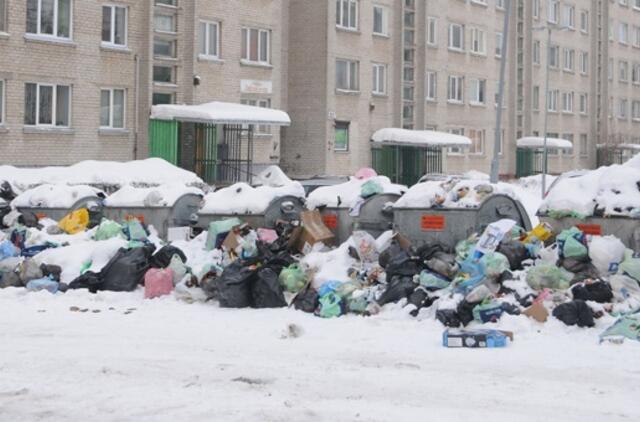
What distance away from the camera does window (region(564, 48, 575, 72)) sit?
57375 millimetres

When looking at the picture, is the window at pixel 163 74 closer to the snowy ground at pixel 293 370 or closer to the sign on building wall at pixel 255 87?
the sign on building wall at pixel 255 87

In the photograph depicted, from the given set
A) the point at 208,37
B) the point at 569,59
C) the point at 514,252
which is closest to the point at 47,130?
the point at 208,37

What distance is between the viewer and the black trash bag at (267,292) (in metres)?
12.1

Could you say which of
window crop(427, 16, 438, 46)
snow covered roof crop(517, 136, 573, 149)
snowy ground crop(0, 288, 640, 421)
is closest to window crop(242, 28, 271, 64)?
window crop(427, 16, 438, 46)

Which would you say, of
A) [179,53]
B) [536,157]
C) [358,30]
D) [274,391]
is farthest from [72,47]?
[536,157]

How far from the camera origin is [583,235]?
1162 centimetres

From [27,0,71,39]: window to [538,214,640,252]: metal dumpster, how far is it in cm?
2024

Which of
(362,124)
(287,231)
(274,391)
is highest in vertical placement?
(362,124)

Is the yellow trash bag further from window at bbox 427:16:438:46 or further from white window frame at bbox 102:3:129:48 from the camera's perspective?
window at bbox 427:16:438:46

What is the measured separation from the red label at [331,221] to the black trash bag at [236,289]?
2548 millimetres

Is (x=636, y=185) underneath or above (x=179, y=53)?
underneath

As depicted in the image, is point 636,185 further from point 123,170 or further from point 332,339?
point 123,170

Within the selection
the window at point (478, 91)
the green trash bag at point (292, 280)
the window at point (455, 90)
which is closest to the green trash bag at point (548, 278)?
the green trash bag at point (292, 280)

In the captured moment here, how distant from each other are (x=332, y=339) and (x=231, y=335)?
3.35ft
